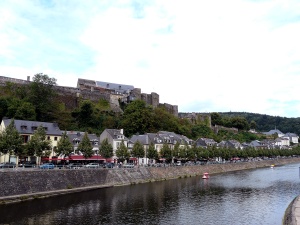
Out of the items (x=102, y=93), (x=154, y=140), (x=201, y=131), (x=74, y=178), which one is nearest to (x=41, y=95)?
(x=102, y=93)

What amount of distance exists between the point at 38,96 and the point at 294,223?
228 feet

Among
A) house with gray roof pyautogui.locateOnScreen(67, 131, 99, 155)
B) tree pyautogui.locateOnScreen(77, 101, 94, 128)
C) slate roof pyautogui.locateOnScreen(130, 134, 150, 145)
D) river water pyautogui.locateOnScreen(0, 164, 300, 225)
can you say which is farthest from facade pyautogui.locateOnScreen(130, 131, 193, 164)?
river water pyautogui.locateOnScreen(0, 164, 300, 225)

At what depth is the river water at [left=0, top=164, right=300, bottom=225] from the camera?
2970 cm

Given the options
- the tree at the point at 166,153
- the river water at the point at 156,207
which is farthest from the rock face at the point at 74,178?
the tree at the point at 166,153

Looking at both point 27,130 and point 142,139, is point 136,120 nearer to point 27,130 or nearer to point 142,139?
point 142,139

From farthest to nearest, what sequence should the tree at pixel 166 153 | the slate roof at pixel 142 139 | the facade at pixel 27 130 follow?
the slate roof at pixel 142 139 → the tree at pixel 166 153 → the facade at pixel 27 130

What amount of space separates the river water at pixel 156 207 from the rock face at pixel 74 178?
2.64 meters

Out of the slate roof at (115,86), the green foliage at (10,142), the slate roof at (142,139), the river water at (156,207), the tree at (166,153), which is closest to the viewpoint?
the river water at (156,207)

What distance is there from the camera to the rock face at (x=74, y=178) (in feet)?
124

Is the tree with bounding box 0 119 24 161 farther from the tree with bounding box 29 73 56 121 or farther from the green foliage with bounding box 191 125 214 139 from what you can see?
the green foliage with bounding box 191 125 214 139

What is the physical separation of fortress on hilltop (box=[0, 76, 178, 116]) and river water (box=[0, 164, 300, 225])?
49.7m

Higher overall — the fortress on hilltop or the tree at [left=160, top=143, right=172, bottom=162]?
the fortress on hilltop

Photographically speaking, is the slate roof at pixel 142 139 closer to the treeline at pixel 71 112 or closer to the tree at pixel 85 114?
the treeline at pixel 71 112

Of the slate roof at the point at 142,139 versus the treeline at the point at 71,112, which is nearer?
the treeline at the point at 71,112
